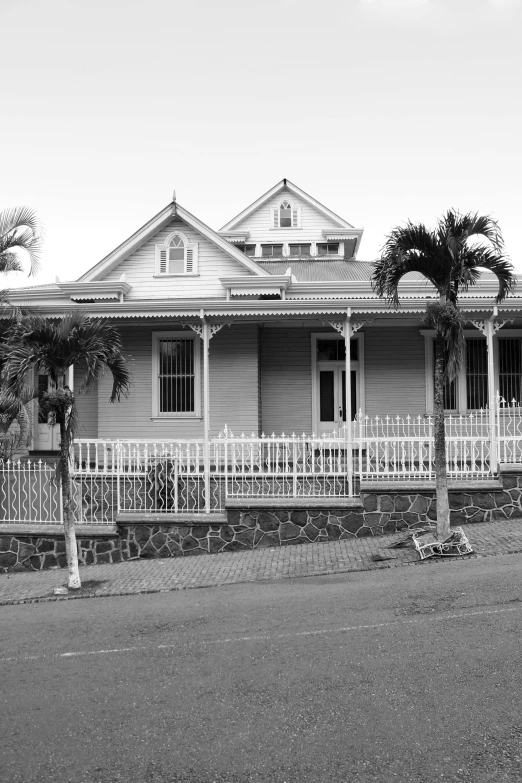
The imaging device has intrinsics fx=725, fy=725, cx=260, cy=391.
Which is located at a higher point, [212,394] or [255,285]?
[255,285]

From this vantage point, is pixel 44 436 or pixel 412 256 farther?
pixel 44 436

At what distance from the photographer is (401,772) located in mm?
4305

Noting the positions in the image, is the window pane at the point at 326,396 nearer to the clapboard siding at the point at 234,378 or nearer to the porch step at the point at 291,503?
the clapboard siding at the point at 234,378

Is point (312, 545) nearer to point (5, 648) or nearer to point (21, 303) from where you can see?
point (5, 648)

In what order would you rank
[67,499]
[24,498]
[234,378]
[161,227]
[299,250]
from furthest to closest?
[299,250] < [161,227] < [234,378] < [24,498] < [67,499]

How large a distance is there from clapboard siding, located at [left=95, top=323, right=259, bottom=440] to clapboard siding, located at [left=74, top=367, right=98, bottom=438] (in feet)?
2.26

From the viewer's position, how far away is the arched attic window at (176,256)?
18.2 metres

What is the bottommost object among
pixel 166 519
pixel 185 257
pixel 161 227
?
pixel 166 519

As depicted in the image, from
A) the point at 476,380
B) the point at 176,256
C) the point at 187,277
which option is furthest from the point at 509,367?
the point at 176,256

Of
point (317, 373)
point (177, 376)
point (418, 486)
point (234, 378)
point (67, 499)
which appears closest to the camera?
point (67, 499)

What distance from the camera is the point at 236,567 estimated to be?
36.2 feet

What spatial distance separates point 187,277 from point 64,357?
8.14m

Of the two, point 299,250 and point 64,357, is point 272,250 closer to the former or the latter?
point 299,250

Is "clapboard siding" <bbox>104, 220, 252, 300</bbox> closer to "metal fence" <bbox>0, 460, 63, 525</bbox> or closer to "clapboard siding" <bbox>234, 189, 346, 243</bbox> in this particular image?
"metal fence" <bbox>0, 460, 63, 525</bbox>
